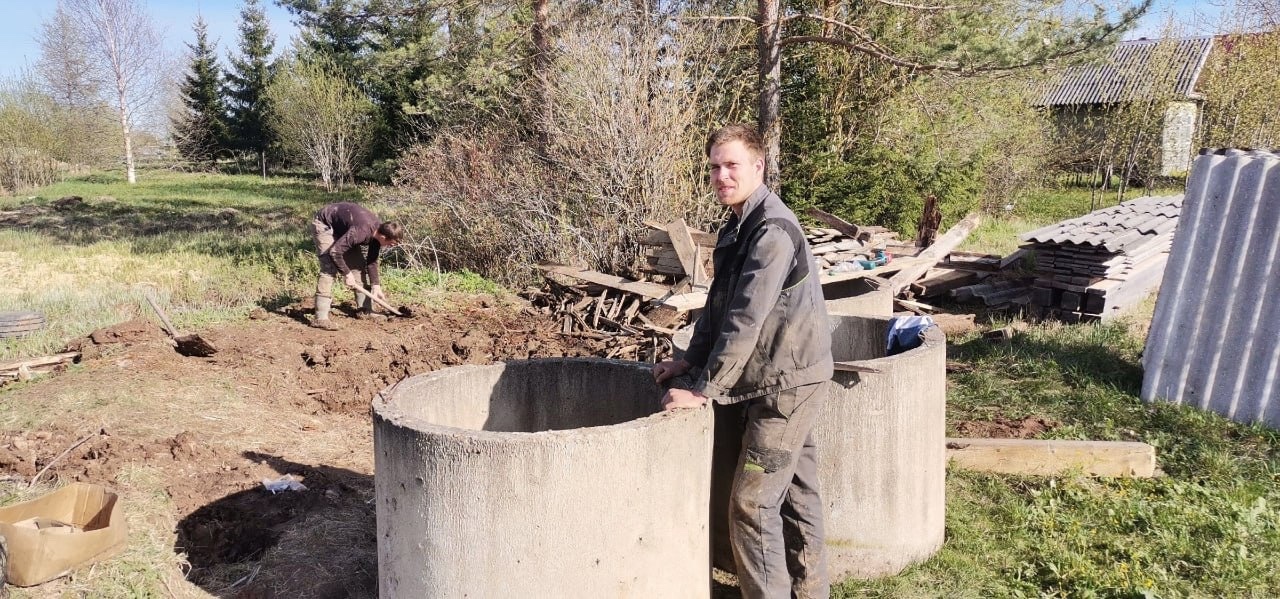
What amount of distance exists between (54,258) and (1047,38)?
1498cm

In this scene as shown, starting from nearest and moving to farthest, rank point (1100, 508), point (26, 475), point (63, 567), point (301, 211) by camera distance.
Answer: point (63, 567) < point (1100, 508) < point (26, 475) < point (301, 211)

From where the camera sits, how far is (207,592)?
12.7ft

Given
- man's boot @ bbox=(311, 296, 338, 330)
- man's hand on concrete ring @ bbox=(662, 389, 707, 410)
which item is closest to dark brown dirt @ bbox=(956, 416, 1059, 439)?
man's hand on concrete ring @ bbox=(662, 389, 707, 410)

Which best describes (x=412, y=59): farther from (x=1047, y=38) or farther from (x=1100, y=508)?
(x=1100, y=508)

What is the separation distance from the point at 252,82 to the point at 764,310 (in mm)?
39690

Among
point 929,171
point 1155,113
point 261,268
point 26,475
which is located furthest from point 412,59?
point 1155,113

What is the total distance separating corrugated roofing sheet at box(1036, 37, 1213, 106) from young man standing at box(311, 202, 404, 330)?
1449 cm

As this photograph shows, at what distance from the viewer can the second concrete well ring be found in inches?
106

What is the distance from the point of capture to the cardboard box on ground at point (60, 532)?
11.8 feet

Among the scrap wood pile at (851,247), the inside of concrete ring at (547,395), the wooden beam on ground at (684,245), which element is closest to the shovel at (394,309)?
the wooden beam on ground at (684,245)

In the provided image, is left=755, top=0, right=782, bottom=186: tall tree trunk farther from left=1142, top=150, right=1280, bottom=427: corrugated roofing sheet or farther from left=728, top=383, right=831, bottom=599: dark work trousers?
left=728, top=383, right=831, bottom=599: dark work trousers

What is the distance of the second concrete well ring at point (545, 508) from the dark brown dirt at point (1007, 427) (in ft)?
10.6

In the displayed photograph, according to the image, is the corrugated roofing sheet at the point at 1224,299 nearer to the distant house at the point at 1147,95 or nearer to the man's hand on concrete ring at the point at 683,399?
the man's hand on concrete ring at the point at 683,399

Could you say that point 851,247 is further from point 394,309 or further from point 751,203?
point 751,203
